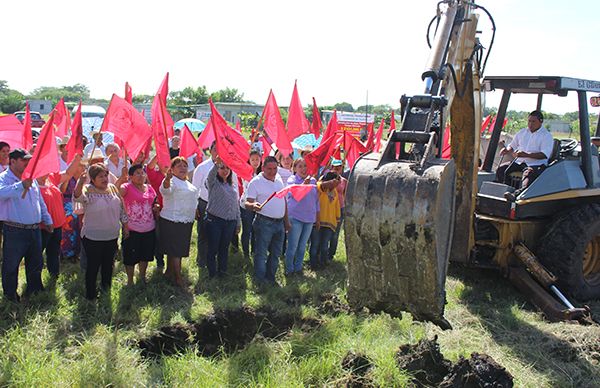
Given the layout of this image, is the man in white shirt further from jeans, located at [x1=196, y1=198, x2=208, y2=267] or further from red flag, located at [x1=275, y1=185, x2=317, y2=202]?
red flag, located at [x1=275, y1=185, x2=317, y2=202]

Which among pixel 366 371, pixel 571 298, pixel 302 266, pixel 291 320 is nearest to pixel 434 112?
pixel 366 371

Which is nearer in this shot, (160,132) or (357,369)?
(357,369)

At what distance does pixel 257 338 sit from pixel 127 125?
3277 millimetres

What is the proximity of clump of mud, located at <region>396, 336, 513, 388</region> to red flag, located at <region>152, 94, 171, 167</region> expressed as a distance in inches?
137

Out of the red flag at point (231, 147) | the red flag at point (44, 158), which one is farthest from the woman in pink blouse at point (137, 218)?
the red flag at point (231, 147)

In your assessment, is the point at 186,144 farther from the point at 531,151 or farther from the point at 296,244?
the point at 531,151

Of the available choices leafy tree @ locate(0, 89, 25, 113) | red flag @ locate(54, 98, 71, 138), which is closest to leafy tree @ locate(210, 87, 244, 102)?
leafy tree @ locate(0, 89, 25, 113)

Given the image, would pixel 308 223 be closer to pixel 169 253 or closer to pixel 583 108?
pixel 169 253

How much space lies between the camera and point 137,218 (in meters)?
6.10

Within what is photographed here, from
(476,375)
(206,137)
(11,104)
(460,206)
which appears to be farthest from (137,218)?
(11,104)

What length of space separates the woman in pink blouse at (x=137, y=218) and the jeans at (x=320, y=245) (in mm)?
2398

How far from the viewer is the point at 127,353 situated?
450 centimetres

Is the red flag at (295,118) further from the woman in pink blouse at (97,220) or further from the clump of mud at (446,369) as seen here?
the clump of mud at (446,369)

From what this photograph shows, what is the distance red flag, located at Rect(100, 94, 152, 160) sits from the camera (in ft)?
21.4
